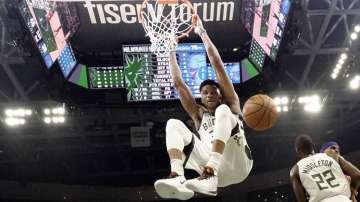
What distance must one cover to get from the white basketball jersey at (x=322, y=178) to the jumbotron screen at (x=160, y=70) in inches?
211

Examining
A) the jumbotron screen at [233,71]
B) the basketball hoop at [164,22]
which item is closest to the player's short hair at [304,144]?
the basketball hoop at [164,22]

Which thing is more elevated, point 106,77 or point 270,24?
point 270,24

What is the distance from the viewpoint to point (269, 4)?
29.6 feet

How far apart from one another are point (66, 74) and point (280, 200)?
7.95m

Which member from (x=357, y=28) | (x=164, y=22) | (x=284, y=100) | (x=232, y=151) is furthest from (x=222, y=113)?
(x=284, y=100)

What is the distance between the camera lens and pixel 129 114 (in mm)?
11617

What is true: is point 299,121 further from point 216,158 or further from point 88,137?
point 216,158

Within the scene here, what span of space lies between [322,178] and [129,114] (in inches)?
299

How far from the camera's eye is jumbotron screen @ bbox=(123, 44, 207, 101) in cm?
984

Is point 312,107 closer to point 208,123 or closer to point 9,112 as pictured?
point 9,112

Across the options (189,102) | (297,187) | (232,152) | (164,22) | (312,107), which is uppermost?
(164,22)

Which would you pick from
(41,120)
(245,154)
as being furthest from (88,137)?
(245,154)

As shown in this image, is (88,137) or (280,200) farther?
(280,200)

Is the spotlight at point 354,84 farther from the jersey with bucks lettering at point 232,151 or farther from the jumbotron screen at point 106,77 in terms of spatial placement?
the jersey with bucks lettering at point 232,151
